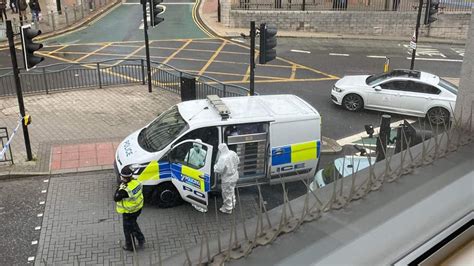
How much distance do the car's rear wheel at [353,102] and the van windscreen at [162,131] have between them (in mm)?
6886

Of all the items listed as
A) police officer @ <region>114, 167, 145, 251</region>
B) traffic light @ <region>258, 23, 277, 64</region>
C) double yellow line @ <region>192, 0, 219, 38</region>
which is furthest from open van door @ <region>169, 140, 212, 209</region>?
double yellow line @ <region>192, 0, 219, 38</region>

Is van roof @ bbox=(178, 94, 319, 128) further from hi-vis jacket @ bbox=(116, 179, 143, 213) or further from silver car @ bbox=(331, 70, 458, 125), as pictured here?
silver car @ bbox=(331, 70, 458, 125)

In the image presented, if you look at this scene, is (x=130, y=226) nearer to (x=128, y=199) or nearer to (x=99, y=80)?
(x=128, y=199)

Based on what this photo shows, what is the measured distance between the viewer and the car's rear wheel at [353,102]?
15.2 m

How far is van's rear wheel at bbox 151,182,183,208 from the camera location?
909cm

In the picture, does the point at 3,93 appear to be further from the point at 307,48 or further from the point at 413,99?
the point at 307,48

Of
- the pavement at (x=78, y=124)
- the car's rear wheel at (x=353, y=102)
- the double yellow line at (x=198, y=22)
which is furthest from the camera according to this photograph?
the double yellow line at (x=198, y=22)

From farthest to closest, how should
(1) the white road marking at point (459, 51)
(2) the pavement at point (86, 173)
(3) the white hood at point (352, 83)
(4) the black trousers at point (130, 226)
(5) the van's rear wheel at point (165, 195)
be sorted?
(1) the white road marking at point (459, 51) → (3) the white hood at point (352, 83) → (5) the van's rear wheel at point (165, 195) → (2) the pavement at point (86, 173) → (4) the black trousers at point (130, 226)

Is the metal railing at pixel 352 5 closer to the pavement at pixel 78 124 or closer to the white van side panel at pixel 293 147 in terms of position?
the pavement at pixel 78 124

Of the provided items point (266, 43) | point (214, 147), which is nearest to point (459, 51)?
point (266, 43)

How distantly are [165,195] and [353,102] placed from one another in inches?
319

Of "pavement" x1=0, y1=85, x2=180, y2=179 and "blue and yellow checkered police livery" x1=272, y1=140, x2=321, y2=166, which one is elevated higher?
"blue and yellow checkered police livery" x1=272, y1=140, x2=321, y2=166

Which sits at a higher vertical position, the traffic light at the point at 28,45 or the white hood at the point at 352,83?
the traffic light at the point at 28,45

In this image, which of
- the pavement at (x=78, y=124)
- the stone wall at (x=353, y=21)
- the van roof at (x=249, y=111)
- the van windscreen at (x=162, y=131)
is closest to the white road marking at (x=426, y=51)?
the stone wall at (x=353, y=21)
